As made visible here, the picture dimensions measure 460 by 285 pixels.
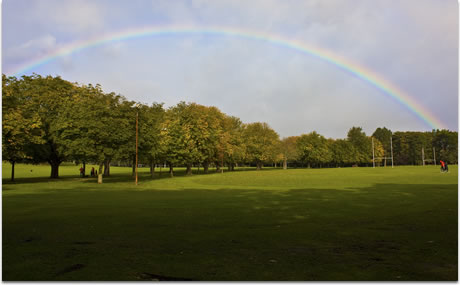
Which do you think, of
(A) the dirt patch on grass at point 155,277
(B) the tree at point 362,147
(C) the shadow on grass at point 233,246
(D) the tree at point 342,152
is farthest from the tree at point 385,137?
(A) the dirt patch on grass at point 155,277

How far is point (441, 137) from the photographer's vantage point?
6673 inches

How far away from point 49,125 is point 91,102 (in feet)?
32.1

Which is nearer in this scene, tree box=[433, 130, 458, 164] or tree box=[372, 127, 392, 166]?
tree box=[433, 130, 458, 164]

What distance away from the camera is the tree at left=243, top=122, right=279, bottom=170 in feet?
351

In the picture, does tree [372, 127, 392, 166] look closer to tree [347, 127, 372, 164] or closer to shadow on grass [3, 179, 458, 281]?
tree [347, 127, 372, 164]

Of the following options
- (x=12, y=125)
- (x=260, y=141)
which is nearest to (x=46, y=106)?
(x=12, y=125)

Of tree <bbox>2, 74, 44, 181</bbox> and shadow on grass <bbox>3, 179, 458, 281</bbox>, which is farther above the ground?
tree <bbox>2, 74, 44, 181</bbox>

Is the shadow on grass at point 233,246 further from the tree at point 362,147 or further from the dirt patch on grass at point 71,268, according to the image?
the tree at point 362,147

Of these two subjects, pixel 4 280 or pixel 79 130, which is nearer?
pixel 4 280

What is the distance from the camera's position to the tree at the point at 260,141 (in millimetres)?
106938

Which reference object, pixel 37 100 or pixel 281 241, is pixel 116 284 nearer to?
pixel 281 241

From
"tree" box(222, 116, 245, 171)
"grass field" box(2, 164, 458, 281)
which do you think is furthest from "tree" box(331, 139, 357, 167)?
"grass field" box(2, 164, 458, 281)

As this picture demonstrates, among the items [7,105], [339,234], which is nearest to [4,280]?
[339,234]

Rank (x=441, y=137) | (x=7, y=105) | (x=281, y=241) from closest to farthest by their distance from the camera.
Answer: (x=281, y=241), (x=7, y=105), (x=441, y=137)
